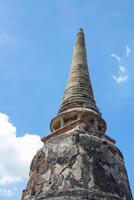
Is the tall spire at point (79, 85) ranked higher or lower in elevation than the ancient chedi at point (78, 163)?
higher

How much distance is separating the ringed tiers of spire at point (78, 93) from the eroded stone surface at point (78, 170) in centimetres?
112

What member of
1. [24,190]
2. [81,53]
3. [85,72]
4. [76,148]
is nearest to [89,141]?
[76,148]

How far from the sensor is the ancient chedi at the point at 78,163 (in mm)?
8156

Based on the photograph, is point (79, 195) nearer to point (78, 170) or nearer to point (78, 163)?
point (78, 170)

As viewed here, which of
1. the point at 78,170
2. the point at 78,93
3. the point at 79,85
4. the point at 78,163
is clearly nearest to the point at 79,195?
the point at 78,170

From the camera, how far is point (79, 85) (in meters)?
11.8

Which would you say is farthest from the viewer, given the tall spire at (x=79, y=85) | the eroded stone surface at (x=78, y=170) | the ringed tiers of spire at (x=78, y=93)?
the tall spire at (x=79, y=85)

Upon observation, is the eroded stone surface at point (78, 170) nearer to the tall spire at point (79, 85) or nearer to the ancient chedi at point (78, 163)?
the ancient chedi at point (78, 163)

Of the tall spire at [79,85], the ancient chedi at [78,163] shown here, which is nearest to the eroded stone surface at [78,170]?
the ancient chedi at [78,163]

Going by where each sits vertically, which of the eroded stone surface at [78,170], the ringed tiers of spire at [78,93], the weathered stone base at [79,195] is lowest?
the weathered stone base at [79,195]

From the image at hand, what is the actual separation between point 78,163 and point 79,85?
3700 millimetres

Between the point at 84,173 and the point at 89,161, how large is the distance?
0.40 meters

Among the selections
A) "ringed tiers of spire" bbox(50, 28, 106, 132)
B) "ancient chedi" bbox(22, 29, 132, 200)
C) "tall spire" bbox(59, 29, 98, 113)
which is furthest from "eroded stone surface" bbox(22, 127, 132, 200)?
"tall spire" bbox(59, 29, 98, 113)

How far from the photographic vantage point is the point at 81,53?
13.2 meters
